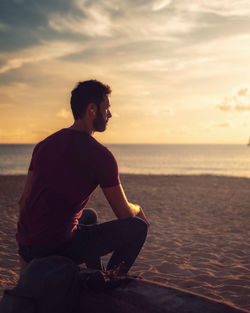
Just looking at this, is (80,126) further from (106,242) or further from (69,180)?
(106,242)

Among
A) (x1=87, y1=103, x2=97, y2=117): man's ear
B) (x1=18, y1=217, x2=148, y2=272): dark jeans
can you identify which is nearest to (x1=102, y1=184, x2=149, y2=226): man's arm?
(x1=18, y1=217, x2=148, y2=272): dark jeans

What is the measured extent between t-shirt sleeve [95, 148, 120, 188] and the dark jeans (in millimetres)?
543

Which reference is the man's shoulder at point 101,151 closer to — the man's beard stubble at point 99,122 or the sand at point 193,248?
the man's beard stubble at point 99,122

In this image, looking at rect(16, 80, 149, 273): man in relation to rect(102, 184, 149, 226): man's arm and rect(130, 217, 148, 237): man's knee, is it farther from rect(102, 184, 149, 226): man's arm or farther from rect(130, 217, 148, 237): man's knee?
rect(130, 217, 148, 237): man's knee

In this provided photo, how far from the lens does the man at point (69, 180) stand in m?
2.49

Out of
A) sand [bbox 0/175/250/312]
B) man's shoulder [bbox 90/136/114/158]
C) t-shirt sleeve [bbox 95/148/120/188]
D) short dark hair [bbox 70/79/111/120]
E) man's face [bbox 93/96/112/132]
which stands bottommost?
sand [bbox 0/175/250/312]

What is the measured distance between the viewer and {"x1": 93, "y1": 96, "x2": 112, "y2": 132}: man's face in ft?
9.08

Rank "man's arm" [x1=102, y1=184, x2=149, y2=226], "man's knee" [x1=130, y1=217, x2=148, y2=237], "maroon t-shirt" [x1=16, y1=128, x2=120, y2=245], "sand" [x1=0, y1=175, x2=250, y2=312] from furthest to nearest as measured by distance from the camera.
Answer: "sand" [x1=0, y1=175, x2=250, y2=312]
"man's knee" [x1=130, y1=217, x2=148, y2=237]
"man's arm" [x1=102, y1=184, x2=149, y2=226]
"maroon t-shirt" [x1=16, y1=128, x2=120, y2=245]

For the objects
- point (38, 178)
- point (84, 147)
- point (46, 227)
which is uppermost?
point (84, 147)

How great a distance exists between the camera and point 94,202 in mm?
12328

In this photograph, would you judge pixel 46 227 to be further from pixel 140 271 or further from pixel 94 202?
pixel 94 202

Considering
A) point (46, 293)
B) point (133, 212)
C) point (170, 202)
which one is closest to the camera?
point (46, 293)

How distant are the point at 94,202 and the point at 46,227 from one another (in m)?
9.93

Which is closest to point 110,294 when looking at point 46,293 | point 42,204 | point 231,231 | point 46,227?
point 46,293
